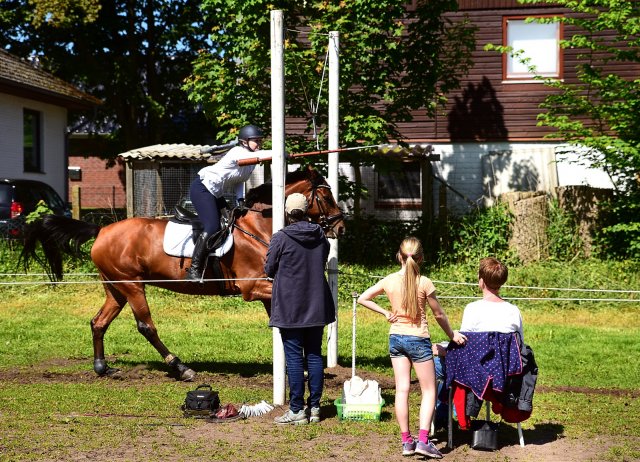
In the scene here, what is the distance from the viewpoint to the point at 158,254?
11.5m

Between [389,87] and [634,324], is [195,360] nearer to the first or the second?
[634,324]

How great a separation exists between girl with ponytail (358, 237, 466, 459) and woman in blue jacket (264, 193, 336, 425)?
865 mm

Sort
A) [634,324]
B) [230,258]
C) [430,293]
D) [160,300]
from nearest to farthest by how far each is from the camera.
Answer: [430,293], [230,258], [634,324], [160,300]

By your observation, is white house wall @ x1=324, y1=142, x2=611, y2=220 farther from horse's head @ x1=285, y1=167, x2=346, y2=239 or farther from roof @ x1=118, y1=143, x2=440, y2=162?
horse's head @ x1=285, y1=167, x2=346, y2=239

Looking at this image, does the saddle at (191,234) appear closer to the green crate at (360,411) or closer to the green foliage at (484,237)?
the green crate at (360,411)

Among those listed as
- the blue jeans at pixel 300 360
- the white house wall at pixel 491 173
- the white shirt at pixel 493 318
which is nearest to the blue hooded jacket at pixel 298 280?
the blue jeans at pixel 300 360

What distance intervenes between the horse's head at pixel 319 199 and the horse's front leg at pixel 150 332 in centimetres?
224

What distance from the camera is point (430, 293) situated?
24.5 feet

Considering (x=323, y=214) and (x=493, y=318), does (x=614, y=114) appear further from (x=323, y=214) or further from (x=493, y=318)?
(x=493, y=318)

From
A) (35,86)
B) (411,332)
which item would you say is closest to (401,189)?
(35,86)

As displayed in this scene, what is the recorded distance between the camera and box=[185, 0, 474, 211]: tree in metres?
18.6

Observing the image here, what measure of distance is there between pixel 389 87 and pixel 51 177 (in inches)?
595

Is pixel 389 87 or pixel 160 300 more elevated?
pixel 389 87

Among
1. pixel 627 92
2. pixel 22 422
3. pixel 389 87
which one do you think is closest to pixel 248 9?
pixel 389 87
